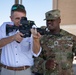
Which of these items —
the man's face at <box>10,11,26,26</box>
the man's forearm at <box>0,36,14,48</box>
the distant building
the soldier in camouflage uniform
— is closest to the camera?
the man's forearm at <box>0,36,14,48</box>

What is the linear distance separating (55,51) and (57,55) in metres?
0.05

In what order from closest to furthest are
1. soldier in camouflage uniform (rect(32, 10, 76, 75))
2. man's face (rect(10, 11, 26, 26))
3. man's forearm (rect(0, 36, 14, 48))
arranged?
1. man's forearm (rect(0, 36, 14, 48))
2. man's face (rect(10, 11, 26, 26))
3. soldier in camouflage uniform (rect(32, 10, 76, 75))

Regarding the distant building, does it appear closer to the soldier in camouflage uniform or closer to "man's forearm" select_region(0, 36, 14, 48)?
the soldier in camouflage uniform

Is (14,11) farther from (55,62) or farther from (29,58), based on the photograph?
(55,62)

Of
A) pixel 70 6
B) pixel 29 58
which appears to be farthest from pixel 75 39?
pixel 70 6

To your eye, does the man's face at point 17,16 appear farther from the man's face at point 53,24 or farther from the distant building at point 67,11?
the distant building at point 67,11

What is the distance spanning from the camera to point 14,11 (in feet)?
10.9

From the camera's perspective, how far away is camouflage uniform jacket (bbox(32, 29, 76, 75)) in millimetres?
3650

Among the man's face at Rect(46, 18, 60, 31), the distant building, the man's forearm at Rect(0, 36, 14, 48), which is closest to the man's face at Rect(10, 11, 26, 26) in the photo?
the man's forearm at Rect(0, 36, 14, 48)

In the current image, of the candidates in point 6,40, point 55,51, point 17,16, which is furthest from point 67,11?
point 6,40

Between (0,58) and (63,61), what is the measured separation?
2.44ft

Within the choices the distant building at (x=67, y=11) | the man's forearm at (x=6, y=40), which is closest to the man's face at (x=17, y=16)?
the man's forearm at (x=6, y=40)

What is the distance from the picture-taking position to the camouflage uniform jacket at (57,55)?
12.0 ft

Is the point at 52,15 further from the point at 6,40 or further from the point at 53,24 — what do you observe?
the point at 6,40
